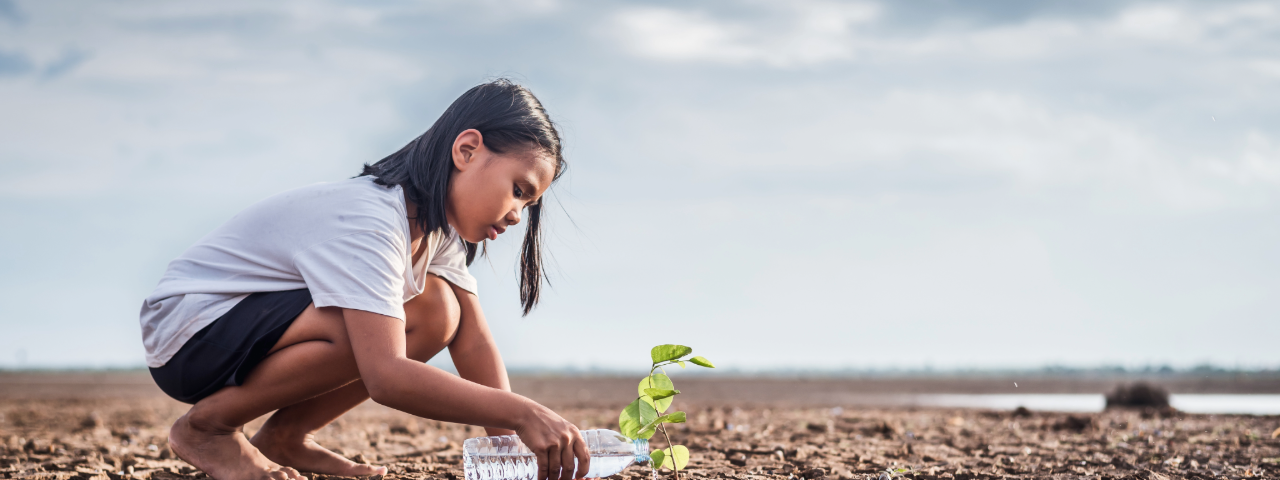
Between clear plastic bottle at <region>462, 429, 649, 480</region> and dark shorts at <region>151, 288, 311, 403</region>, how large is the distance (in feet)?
2.54

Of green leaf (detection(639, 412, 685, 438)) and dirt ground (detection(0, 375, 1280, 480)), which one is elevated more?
green leaf (detection(639, 412, 685, 438))

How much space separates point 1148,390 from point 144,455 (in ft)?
37.7

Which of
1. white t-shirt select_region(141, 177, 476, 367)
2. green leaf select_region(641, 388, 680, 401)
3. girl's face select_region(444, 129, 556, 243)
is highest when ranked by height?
girl's face select_region(444, 129, 556, 243)

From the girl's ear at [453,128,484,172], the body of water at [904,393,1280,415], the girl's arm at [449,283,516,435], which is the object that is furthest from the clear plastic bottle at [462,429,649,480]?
the body of water at [904,393,1280,415]

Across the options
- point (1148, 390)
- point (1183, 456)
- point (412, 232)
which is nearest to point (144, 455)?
point (412, 232)

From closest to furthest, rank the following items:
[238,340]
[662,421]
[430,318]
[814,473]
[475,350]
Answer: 1. [662,421]
2. [238,340]
3. [430,318]
4. [475,350]
5. [814,473]

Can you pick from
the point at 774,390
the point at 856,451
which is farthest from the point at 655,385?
the point at 774,390

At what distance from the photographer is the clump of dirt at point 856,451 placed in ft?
10.7

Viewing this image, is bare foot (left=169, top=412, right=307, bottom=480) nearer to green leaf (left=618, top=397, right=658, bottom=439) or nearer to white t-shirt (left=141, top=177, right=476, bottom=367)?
white t-shirt (left=141, top=177, right=476, bottom=367)

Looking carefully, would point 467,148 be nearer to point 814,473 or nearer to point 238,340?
point 238,340

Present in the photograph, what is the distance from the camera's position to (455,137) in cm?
256

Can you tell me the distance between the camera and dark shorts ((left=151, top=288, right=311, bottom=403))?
7.75 feet

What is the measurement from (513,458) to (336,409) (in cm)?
72

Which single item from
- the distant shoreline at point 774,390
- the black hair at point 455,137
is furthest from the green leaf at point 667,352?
the distant shoreline at point 774,390
